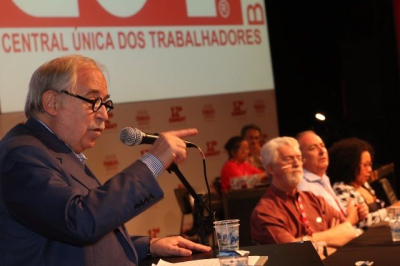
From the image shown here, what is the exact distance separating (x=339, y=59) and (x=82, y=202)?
8366mm

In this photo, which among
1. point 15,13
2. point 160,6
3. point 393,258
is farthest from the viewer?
point 160,6

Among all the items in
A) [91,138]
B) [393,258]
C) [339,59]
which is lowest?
[393,258]

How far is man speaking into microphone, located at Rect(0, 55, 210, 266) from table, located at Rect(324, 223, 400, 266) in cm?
125

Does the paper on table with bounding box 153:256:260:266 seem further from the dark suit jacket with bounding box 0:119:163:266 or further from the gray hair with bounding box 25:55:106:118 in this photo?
the gray hair with bounding box 25:55:106:118

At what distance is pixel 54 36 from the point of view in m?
6.38

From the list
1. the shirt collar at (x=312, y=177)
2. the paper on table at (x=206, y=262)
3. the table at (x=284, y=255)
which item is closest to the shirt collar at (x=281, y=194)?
the shirt collar at (x=312, y=177)

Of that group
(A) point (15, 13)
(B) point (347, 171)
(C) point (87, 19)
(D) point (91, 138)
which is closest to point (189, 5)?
(C) point (87, 19)

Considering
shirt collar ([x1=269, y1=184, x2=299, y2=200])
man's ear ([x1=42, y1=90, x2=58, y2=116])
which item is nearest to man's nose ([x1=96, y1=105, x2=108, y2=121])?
man's ear ([x1=42, y1=90, x2=58, y2=116])

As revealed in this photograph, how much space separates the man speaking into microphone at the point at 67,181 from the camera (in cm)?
188

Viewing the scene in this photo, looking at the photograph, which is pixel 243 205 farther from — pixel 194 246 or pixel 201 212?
pixel 201 212

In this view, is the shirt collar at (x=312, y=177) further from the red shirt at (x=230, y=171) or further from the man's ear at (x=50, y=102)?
the red shirt at (x=230, y=171)

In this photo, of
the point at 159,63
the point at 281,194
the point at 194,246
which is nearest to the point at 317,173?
the point at 281,194

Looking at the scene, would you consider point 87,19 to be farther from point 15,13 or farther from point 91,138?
point 91,138

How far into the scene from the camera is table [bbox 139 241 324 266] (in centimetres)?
207
